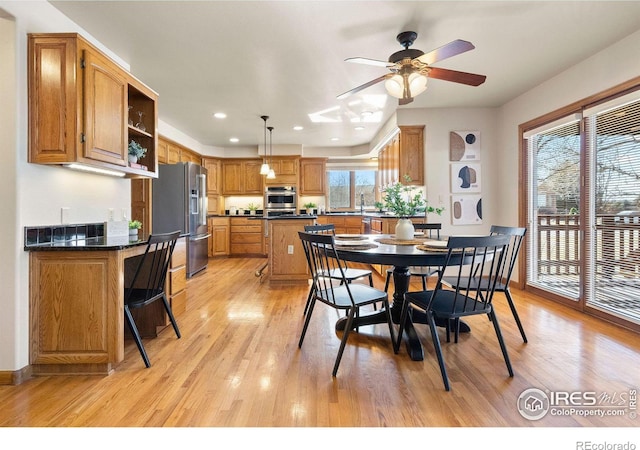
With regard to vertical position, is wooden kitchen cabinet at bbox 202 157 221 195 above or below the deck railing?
above

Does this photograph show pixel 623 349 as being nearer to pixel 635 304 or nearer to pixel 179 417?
pixel 635 304

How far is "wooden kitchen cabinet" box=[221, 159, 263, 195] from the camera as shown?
7.53 metres

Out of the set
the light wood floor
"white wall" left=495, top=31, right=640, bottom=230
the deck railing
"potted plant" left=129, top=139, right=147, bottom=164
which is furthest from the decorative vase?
"potted plant" left=129, top=139, right=147, bottom=164

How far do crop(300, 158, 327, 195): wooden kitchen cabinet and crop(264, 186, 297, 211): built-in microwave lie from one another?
0.46m

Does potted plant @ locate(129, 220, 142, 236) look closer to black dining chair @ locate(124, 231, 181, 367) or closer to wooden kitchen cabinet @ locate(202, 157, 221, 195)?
black dining chair @ locate(124, 231, 181, 367)

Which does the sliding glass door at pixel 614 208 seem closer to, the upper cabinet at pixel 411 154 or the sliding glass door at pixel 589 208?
the sliding glass door at pixel 589 208

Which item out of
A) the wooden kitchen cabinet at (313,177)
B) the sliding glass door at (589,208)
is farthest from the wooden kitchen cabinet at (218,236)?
the sliding glass door at (589,208)

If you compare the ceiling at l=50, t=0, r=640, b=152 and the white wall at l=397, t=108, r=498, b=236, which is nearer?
the ceiling at l=50, t=0, r=640, b=152

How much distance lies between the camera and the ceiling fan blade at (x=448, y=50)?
1982 mm

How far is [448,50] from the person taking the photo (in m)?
2.10

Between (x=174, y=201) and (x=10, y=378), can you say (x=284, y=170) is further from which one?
(x=10, y=378)

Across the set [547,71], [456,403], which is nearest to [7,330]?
[456,403]

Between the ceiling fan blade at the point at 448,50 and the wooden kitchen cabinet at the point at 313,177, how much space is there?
213 inches
